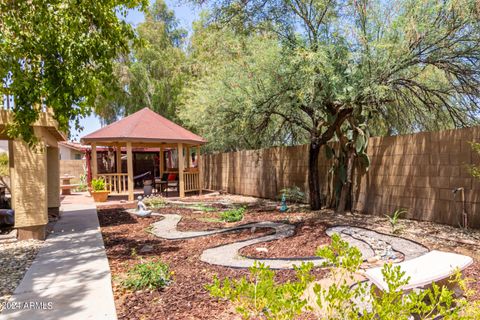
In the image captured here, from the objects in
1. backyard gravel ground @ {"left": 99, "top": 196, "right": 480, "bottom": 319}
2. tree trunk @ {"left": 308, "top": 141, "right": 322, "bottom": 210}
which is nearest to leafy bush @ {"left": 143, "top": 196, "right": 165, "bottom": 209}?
backyard gravel ground @ {"left": 99, "top": 196, "right": 480, "bottom": 319}

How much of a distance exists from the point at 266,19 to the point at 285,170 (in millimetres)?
5378

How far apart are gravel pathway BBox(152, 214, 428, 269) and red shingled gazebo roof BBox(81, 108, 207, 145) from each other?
5.21 metres

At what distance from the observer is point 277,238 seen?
6234 millimetres

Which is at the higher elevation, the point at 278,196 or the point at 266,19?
the point at 266,19

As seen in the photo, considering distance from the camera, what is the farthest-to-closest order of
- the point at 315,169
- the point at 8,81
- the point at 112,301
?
the point at 315,169, the point at 8,81, the point at 112,301

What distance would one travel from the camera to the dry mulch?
335cm

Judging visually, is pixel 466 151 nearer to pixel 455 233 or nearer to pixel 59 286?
pixel 455 233

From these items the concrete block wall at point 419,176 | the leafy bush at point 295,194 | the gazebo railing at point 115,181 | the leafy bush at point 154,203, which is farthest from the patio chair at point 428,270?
the gazebo railing at point 115,181

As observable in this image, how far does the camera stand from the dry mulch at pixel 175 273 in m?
3.35

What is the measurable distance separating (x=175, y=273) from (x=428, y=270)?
2.92m

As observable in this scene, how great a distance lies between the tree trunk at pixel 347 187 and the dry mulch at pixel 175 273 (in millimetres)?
2777

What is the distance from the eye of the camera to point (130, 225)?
26.0 ft

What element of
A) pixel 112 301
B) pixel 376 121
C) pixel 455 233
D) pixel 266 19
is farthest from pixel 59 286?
pixel 376 121

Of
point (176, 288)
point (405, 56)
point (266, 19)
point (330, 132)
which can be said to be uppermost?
point (266, 19)
